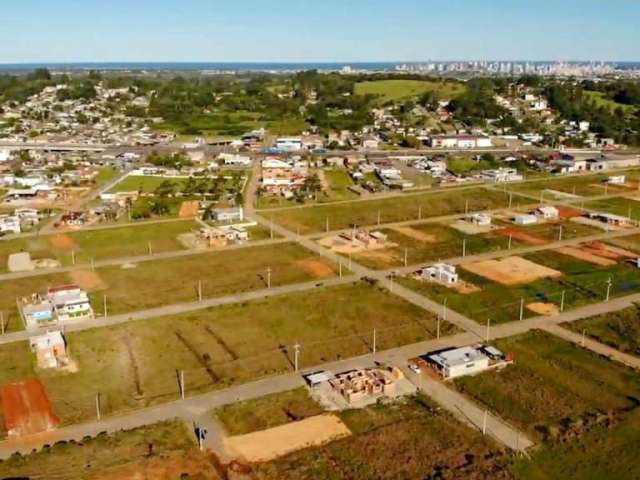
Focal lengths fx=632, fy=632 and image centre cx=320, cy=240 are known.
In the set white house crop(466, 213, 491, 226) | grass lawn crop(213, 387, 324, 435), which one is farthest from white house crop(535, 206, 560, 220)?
grass lawn crop(213, 387, 324, 435)

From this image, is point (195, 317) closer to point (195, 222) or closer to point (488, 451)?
point (488, 451)

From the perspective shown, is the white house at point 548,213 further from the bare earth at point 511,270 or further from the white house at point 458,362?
the white house at point 458,362

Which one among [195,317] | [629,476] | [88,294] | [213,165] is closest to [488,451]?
[629,476]

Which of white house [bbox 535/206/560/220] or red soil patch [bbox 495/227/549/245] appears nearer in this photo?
red soil patch [bbox 495/227/549/245]

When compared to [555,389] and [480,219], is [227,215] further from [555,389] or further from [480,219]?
[555,389]

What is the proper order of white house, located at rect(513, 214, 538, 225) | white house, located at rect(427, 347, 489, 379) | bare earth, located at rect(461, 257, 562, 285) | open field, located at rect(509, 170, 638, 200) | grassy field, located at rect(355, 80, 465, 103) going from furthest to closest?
grassy field, located at rect(355, 80, 465, 103) → open field, located at rect(509, 170, 638, 200) → white house, located at rect(513, 214, 538, 225) → bare earth, located at rect(461, 257, 562, 285) → white house, located at rect(427, 347, 489, 379)

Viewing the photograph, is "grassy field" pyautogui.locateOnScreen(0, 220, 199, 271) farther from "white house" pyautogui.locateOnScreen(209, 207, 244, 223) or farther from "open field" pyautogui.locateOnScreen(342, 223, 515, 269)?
"open field" pyautogui.locateOnScreen(342, 223, 515, 269)

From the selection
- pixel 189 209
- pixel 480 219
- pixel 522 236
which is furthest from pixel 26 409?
pixel 480 219
